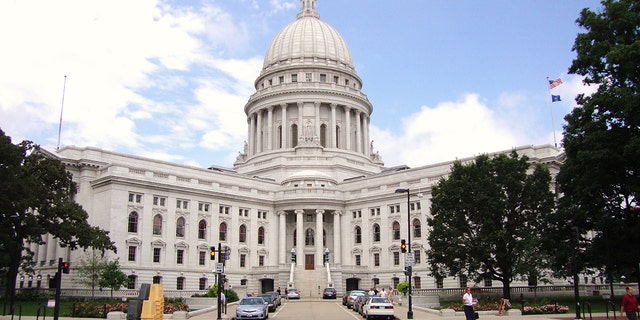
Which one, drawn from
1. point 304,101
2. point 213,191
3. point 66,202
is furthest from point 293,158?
point 66,202

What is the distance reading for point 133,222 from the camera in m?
76.1

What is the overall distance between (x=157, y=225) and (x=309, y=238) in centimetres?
2295

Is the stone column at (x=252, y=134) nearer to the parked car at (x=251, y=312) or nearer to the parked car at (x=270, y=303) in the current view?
the parked car at (x=270, y=303)

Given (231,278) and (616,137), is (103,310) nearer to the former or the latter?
(616,137)

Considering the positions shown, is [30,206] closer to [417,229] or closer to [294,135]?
[417,229]

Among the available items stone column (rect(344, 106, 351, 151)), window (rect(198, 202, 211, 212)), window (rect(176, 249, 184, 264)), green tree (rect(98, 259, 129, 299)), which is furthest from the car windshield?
stone column (rect(344, 106, 351, 151))

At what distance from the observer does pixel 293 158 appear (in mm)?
103438

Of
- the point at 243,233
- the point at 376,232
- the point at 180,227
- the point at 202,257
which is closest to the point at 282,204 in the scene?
the point at 243,233

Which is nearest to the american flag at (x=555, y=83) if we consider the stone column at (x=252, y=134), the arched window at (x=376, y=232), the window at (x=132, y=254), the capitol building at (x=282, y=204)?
the capitol building at (x=282, y=204)

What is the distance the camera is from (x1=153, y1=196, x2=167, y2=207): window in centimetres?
7875

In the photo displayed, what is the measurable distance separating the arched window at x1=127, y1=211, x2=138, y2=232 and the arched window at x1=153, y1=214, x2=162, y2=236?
2.50 metres

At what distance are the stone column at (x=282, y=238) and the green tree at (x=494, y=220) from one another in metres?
36.1

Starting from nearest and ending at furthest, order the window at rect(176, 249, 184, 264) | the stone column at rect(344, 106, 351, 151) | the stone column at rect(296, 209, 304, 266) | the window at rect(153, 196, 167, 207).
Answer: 1. the window at rect(153, 196, 167, 207)
2. the window at rect(176, 249, 184, 264)
3. the stone column at rect(296, 209, 304, 266)
4. the stone column at rect(344, 106, 351, 151)

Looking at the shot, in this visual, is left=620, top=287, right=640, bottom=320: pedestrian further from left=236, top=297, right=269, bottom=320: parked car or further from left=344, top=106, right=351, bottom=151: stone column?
left=344, top=106, right=351, bottom=151: stone column
